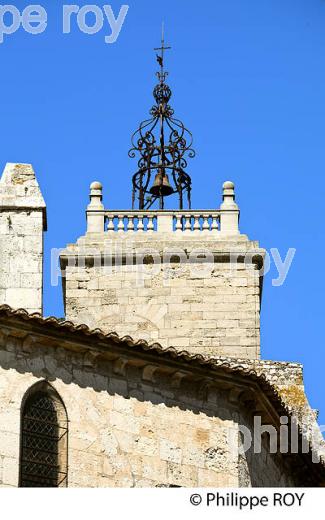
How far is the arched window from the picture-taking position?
27.1 metres

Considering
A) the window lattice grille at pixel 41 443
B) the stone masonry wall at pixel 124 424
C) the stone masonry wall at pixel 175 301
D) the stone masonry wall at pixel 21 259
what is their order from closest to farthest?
1. the window lattice grille at pixel 41 443
2. the stone masonry wall at pixel 124 424
3. the stone masonry wall at pixel 21 259
4. the stone masonry wall at pixel 175 301

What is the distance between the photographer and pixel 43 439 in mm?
27406

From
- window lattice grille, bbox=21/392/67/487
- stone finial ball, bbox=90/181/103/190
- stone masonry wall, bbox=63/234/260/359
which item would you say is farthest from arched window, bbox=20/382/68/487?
stone finial ball, bbox=90/181/103/190

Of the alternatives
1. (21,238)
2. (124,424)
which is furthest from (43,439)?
(21,238)

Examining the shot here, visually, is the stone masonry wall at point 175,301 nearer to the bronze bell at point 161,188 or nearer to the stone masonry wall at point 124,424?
the bronze bell at point 161,188

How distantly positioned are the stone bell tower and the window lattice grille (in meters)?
12.4

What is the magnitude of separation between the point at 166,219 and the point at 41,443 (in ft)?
51.3

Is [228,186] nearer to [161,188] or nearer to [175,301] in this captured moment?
[161,188]

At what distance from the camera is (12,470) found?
26.8 metres

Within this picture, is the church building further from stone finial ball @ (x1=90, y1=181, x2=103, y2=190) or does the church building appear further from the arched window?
stone finial ball @ (x1=90, y1=181, x2=103, y2=190)

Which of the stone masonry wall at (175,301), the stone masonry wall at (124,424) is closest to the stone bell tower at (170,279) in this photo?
the stone masonry wall at (175,301)

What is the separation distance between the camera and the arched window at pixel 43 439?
27.1 metres

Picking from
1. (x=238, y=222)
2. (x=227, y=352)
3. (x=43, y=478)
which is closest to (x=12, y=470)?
(x=43, y=478)

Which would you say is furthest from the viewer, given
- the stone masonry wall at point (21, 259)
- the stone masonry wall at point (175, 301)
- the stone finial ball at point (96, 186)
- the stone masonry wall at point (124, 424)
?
the stone finial ball at point (96, 186)
